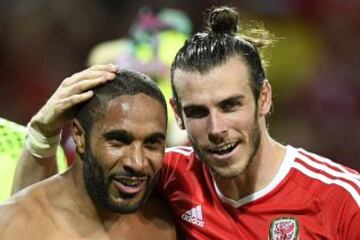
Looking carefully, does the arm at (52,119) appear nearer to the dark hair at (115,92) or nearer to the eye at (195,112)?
the dark hair at (115,92)

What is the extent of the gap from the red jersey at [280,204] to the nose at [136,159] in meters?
0.41

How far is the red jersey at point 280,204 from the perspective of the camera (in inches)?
106

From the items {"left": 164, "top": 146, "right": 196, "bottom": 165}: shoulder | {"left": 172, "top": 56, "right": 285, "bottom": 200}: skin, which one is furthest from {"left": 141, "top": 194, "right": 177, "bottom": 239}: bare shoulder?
{"left": 172, "top": 56, "right": 285, "bottom": 200}: skin

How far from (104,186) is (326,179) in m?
0.72

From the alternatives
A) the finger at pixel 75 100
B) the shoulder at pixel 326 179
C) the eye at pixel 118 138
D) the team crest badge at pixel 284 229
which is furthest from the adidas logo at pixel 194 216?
the finger at pixel 75 100

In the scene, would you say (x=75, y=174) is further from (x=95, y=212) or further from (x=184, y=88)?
(x=184, y=88)

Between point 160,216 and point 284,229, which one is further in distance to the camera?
point 160,216

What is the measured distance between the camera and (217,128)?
8.69 ft

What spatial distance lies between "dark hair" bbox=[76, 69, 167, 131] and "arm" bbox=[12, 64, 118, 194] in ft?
0.07

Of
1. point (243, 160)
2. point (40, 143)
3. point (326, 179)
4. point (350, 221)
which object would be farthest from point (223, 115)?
point (40, 143)

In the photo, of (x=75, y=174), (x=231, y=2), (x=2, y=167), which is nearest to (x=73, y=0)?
(x=231, y=2)

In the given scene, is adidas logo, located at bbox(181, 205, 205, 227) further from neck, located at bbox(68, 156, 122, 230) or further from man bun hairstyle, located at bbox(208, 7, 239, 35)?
man bun hairstyle, located at bbox(208, 7, 239, 35)

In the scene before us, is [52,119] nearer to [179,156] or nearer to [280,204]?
[179,156]

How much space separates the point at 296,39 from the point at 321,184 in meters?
3.14
